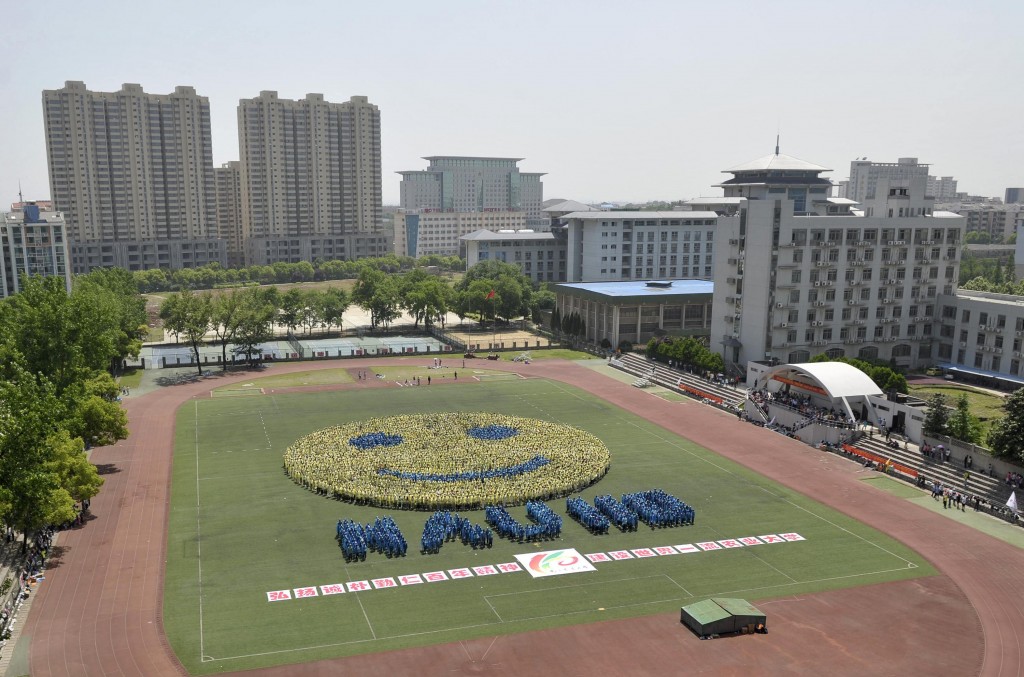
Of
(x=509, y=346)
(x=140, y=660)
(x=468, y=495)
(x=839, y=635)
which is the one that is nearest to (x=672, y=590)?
(x=839, y=635)

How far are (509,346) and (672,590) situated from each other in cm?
7023

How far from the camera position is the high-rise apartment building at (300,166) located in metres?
184

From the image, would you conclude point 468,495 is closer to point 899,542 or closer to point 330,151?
point 899,542

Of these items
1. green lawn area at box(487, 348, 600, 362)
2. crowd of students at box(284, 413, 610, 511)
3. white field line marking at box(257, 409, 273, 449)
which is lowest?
green lawn area at box(487, 348, 600, 362)

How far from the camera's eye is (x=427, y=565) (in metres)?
37.8

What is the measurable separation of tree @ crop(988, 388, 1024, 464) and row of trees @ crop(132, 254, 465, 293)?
408ft

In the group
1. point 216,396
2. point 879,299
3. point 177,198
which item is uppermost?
point 177,198

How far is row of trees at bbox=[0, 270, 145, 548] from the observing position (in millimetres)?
30219

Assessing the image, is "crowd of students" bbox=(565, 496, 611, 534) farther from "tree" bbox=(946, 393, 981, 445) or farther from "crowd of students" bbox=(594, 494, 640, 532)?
"tree" bbox=(946, 393, 981, 445)

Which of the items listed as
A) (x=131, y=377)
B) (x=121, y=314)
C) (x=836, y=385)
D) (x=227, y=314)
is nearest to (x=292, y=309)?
(x=227, y=314)

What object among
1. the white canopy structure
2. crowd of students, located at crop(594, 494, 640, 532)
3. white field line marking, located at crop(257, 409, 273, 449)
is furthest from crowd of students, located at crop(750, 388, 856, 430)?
white field line marking, located at crop(257, 409, 273, 449)

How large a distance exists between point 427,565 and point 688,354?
168ft

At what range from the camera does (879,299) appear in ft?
262

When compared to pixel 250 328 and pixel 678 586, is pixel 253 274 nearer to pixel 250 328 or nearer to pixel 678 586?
pixel 250 328
